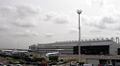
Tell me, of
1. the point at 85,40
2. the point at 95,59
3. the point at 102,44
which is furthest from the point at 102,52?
the point at 95,59

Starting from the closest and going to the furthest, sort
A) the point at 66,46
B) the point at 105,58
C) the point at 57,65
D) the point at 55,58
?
the point at 57,65, the point at 105,58, the point at 55,58, the point at 66,46

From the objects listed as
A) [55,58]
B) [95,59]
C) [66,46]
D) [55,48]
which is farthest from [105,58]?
[55,48]

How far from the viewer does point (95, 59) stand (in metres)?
77.1

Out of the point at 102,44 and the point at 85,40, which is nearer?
the point at 102,44

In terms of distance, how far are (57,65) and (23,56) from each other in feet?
66.4

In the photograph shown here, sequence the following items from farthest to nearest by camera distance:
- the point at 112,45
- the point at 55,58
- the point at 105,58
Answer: the point at 112,45 → the point at 55,58 → the point at 105,58

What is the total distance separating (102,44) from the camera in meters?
103

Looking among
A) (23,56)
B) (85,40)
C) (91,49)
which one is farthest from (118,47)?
(23,56)

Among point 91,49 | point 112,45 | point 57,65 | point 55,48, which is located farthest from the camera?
point 55,48

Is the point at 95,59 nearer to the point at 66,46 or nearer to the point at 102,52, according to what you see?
the point at 102,52

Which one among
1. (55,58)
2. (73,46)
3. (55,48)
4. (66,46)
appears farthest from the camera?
(55,48)

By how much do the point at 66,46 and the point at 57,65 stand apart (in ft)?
209

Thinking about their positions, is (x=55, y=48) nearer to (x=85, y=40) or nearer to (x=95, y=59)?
(x=85, y=40)

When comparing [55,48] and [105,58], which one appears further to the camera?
[55,48]
